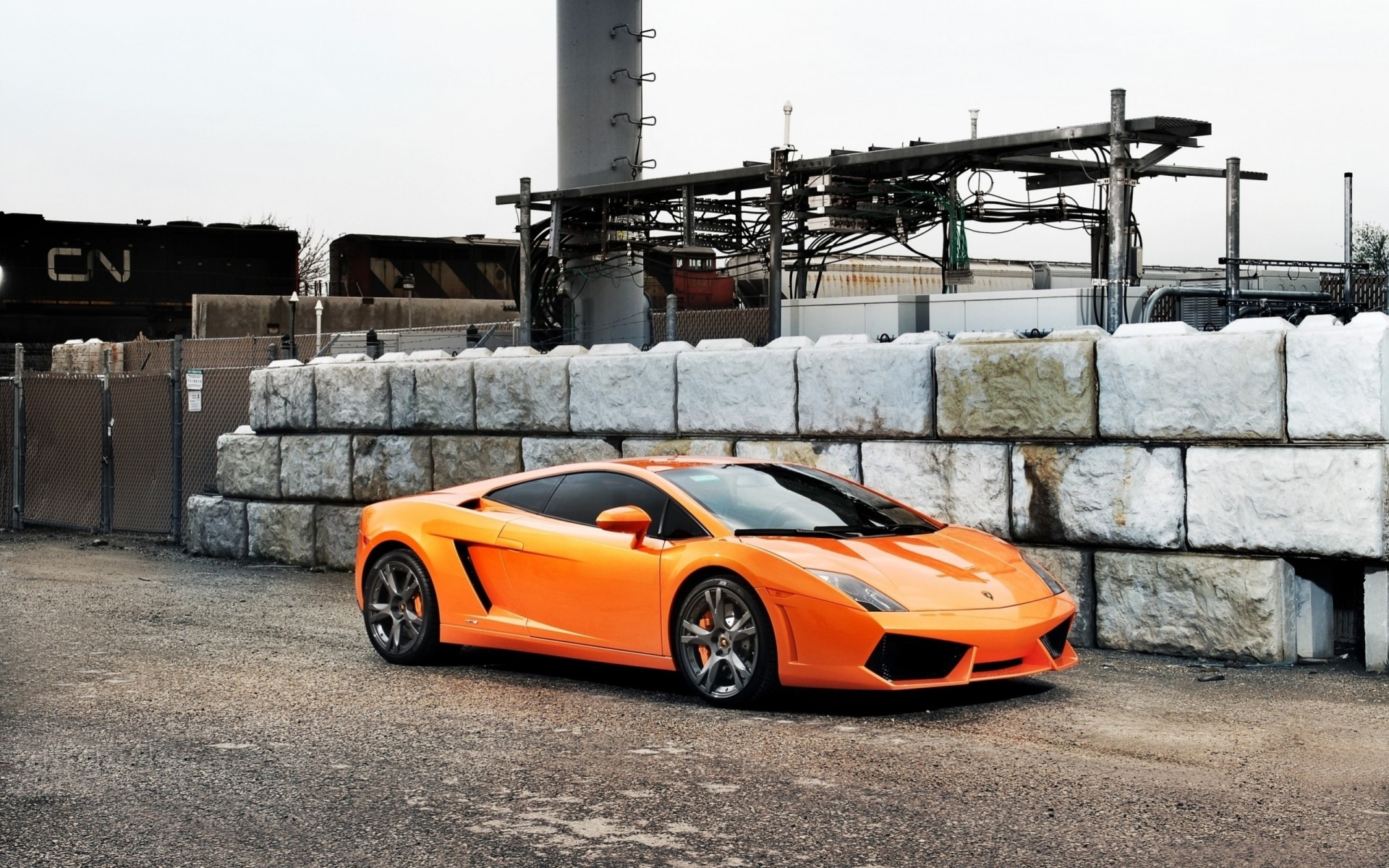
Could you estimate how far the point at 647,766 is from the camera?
5914 mm

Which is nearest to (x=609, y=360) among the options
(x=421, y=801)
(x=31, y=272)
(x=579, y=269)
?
(x=421, y=801)

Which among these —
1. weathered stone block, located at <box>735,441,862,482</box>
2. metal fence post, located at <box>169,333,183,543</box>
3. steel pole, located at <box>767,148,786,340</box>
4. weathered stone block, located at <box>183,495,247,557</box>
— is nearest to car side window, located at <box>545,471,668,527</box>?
weathered stone block, located at <box>735,441,862,482</box>

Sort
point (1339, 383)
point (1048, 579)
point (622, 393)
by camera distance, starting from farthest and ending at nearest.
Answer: point (622, 393), point (1339, 383), point (1048, 579)

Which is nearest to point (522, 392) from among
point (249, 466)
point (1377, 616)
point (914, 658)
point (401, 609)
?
point (249, 466)

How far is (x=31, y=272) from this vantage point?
3994cm

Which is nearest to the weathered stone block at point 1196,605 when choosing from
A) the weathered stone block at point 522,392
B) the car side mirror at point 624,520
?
the car side mirror at point 624,520

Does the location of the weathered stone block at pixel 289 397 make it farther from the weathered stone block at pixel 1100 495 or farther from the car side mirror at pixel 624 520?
the car side mirror at pixel 624 520

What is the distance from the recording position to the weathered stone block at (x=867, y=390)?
1002 cm

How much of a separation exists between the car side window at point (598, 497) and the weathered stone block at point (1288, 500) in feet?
10.6

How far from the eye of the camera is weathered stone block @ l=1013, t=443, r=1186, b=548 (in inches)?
353

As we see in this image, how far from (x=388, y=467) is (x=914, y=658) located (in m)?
7.67

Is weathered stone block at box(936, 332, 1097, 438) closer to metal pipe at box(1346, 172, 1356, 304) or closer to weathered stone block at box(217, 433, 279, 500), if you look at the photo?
weathered stone block at box(217, 433, 279, 500)

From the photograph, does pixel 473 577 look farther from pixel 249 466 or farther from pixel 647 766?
pixel 249 466

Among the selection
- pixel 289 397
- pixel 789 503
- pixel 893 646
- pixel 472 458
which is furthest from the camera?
pixel 289 397
